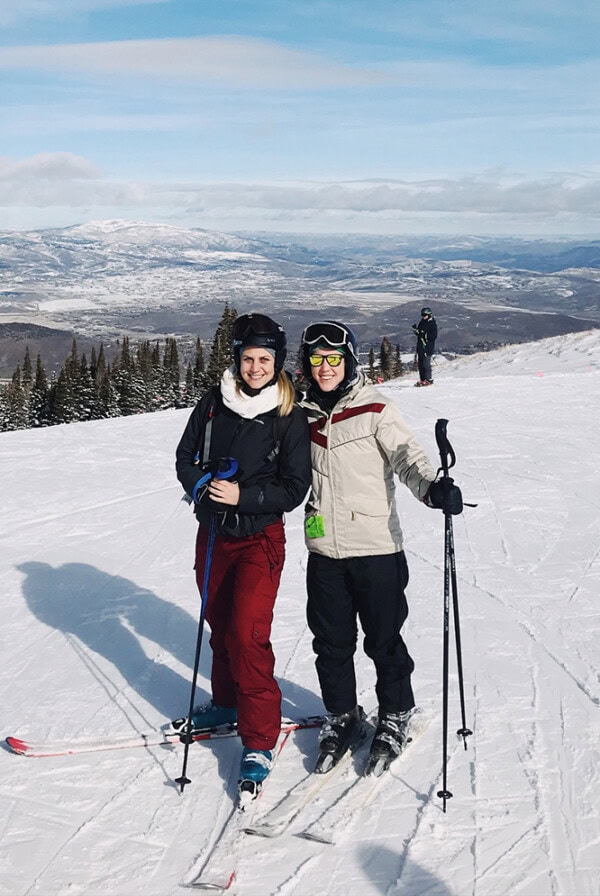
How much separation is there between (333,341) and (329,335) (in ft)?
0.11

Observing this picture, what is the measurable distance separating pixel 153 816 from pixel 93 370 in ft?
186

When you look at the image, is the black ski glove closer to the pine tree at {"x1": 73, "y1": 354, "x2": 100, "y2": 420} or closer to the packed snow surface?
the packed snow surface

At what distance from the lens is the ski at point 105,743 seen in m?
4.03

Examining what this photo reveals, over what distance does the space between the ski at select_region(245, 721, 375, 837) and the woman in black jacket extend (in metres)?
0.16

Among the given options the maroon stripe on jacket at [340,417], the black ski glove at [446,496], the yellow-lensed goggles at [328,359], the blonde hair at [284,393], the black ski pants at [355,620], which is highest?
the yellow-lensed goggles at [328,359]

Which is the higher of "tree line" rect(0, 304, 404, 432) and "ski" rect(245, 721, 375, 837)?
"ski" rect(245, 721, 375, 837)

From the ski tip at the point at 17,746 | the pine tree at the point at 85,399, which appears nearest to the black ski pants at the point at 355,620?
the ski tip at the point at 17,746

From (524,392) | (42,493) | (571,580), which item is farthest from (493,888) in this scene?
(524,392)

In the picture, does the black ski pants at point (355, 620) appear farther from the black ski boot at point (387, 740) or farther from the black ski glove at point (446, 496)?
the black ski glove at point (446, 496)

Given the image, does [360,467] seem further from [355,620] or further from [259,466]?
[355,620]

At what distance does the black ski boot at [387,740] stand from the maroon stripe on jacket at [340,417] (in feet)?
4.38

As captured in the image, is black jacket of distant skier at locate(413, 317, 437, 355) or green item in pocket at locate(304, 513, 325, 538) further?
black jacket of distant skier at locate(413, 317, 437, 355)

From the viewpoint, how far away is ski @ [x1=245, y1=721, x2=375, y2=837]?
3.31 m

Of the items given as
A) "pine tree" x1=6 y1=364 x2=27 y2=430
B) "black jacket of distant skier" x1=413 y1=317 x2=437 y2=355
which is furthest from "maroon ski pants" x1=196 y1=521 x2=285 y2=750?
"pine tree" x1=6 y1=364 x2=27 y2=430
